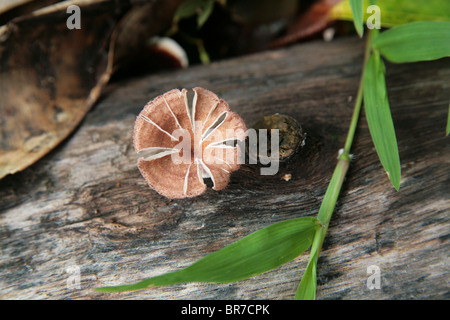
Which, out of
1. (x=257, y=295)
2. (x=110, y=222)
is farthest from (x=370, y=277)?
(x=110, y=222)

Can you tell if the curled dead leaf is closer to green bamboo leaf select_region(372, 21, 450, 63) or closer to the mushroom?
the mushroom

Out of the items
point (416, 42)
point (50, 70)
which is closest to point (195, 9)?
point (50, 70)

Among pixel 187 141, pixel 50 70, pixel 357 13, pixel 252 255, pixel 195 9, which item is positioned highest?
pixel 195 9

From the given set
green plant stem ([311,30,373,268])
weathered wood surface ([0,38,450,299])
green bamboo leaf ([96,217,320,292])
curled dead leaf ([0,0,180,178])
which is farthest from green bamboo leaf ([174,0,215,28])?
green bamboo leaf ([96,217,320,292])

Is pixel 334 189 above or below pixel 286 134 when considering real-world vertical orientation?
below

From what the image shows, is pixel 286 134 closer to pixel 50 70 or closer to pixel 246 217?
pixel 246 217

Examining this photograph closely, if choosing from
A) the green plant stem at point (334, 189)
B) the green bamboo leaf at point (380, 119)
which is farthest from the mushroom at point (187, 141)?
the green bamboo leaf at point (380, 119)
